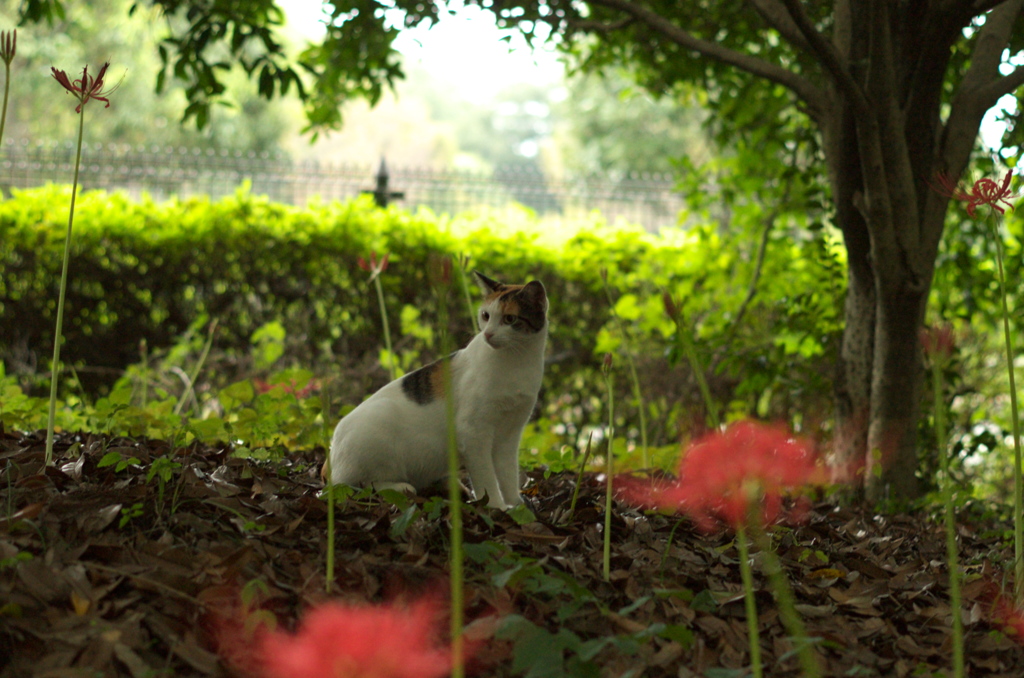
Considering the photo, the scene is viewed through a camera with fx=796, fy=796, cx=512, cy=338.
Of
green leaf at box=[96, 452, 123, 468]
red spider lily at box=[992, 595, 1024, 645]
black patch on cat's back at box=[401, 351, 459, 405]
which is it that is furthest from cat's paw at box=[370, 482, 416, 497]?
red spider lily at box=[992, 595, 1024, 645]

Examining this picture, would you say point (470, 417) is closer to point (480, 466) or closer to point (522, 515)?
point (480, 466)

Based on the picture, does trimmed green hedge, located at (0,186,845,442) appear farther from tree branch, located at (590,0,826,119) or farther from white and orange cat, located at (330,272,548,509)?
white and orange cat, located at (330,272,548,509)

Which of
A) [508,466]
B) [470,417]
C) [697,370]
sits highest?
[697,370]

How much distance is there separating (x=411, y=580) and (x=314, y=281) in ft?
13.7

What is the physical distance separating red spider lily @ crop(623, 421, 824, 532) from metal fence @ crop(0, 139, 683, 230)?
697 centimetres

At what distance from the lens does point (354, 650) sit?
4.12 feet

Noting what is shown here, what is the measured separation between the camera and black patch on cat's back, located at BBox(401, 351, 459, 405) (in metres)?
2.89

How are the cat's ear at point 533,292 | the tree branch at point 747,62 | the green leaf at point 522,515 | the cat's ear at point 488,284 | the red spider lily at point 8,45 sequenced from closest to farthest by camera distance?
the red spider lily at point 8,45 → the green leaf at point 522,515 → the cat's ear at point 533,292 → the cat's ear at point 488,284 → the tree branch at point 747,62

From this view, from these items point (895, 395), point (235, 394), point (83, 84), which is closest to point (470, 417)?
point (235, 394)

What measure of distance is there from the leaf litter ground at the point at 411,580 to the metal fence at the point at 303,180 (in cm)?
736

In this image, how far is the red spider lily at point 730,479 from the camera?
1525 mm

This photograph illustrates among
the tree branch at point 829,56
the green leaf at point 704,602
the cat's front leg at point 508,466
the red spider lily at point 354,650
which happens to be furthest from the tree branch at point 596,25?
the red spider lily at point 354,650

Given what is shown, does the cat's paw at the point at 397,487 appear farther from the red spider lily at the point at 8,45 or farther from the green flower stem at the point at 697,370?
the red spider lily at the point at 8,45

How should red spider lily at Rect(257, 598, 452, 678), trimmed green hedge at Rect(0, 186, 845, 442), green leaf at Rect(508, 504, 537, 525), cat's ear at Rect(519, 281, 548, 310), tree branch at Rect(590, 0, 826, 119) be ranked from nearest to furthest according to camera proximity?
red spider lily at Rect(257, 598, 452, 678) < green leaf at Rect(508, 504, 537, 525) < cat's ear at Rect(519, 281, 548, 310) < tree branch at Rect(590, 0, 826, 119) < trimmed green hedge at Rect(0, 186, 845, 442)
